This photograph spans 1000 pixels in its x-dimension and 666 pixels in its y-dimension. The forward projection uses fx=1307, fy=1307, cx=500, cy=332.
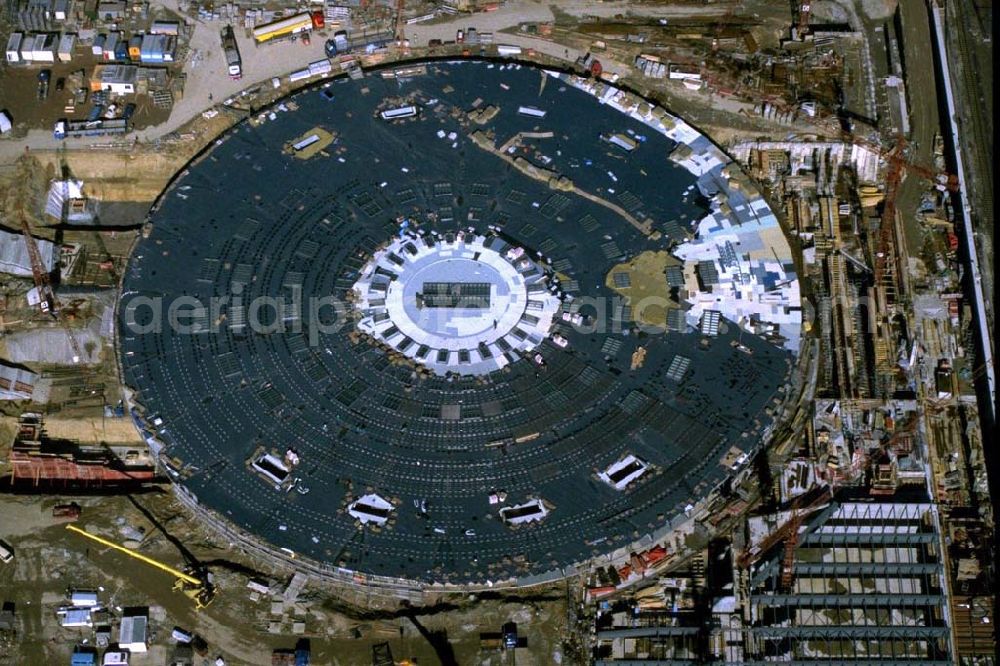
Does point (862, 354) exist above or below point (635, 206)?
below

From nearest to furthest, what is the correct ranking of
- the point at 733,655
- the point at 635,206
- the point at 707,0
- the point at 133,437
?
the point at 733,655 < the point at 133,437 < the point at 635,206 < the point at 707,0

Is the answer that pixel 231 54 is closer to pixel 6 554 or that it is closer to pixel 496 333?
pixel 496 333

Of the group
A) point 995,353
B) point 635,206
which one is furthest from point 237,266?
point 995,353

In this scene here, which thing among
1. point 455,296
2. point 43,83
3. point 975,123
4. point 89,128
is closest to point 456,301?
point 455,296

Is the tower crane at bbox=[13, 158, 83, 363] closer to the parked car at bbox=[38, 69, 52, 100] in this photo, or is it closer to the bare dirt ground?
the bare dirt ground

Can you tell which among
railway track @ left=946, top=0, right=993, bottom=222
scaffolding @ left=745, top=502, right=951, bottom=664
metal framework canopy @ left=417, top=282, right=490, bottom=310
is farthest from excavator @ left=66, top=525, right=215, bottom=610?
railway track @ left=946, top=0, right=993, bottom=222

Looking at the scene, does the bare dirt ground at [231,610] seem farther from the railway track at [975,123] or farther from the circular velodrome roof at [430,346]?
the railway track at [975,123]

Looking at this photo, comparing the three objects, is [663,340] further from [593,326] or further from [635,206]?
[635,206]
